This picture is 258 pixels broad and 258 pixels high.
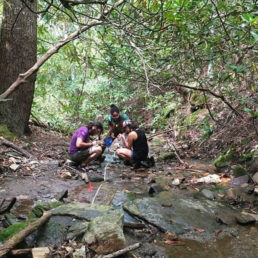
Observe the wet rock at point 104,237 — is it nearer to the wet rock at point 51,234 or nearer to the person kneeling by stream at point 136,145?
the wet rock at point 51,234

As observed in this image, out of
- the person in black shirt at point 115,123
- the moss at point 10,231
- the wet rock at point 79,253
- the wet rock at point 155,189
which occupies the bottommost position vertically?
the wet rock at point 155,189

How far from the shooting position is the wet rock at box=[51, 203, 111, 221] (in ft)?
11.5

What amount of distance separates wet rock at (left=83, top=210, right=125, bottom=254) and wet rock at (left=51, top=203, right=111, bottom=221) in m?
0.49

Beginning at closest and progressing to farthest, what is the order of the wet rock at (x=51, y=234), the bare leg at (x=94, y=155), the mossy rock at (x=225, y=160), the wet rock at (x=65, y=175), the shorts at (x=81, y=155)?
the wet rock at (x=51, y=234)
the wet rock at (x=65, y=175)
the mossy rock at (x=225, y=160)
the shorts at (x=81, y=155)
the bare leg at (x=94, y=155)

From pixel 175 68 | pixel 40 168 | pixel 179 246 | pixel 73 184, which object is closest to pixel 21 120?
pixel 40 168

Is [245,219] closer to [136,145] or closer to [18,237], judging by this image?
[18,237]

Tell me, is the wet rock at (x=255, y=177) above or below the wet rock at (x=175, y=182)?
above

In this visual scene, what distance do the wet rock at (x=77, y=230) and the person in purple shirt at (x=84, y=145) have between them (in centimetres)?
361

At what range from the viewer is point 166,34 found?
4.41m

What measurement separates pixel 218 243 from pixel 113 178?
3.17 m

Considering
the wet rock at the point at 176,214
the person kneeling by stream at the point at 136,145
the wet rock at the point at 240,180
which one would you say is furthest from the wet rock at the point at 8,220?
the person kneeling by stream at the point at 136,145

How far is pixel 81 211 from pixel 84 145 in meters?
3.27

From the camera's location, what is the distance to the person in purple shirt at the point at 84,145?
6797mm

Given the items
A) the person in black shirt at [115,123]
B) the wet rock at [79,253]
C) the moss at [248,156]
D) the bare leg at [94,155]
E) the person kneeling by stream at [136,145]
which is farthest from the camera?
the person in black shirt at [115,123]
